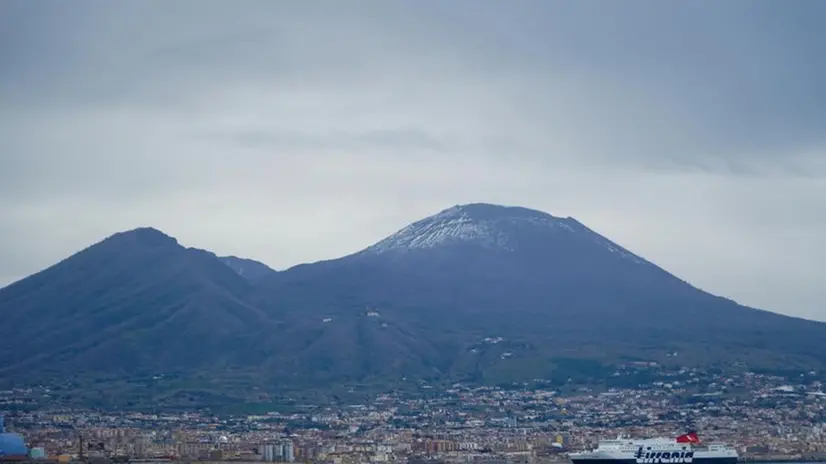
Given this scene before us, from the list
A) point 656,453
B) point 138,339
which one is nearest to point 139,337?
point 138,339

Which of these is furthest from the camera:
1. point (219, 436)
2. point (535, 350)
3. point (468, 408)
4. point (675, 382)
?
point (535, 350)

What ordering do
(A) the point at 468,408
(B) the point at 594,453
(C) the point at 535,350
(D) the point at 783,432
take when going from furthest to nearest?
(C) the point at 535,350
(A) the point at 468,408
(D) the point at 783,432
(B) the point at 594,453

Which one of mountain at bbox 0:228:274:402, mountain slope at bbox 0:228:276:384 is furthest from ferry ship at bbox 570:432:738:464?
mountain slope at bbox 0:228:276:384

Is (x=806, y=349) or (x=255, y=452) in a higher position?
(x=806, y=349)

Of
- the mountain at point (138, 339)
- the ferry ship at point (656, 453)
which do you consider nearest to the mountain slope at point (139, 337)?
the mountain at point (138, 339)

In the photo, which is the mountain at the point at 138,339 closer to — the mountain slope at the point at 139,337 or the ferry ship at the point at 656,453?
the mountain slope at the point at 139,337

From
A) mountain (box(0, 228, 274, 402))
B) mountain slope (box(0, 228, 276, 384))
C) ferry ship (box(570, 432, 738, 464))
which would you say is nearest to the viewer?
ferry ship (box(570, 432, 738, 464))

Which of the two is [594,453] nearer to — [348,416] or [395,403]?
[348,416]

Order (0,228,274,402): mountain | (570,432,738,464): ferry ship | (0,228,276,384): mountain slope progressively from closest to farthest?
1. (570,432,738,464): ferry ship
2. (0,228,274,402): mountain
3. (0,228,276,384): mountain slope

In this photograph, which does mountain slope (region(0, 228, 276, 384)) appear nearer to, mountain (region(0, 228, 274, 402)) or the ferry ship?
mountain (region(0, 228, 274, 402))

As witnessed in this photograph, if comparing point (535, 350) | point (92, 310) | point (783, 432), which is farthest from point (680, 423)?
point (92, 310)
